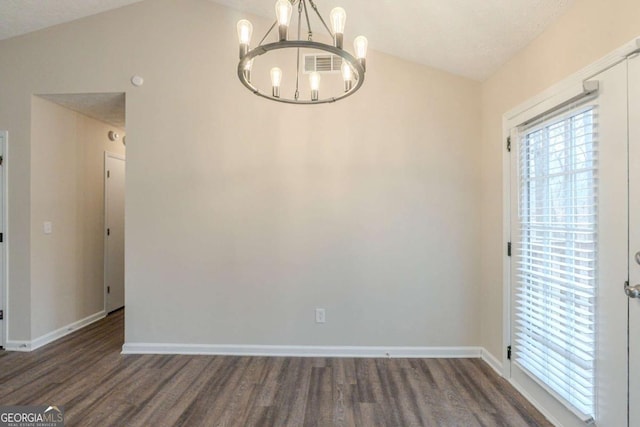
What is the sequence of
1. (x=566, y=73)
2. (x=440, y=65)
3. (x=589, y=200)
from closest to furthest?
(x=589, y=200) < (x=566, y=73) < (x=440, y=65)

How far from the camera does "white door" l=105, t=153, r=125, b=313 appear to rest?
379 centimetres

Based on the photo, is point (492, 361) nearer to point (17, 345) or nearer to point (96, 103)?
point (17, 345)

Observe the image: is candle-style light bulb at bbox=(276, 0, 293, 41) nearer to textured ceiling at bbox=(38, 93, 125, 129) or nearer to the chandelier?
the chandelier

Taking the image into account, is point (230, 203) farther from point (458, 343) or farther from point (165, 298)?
point (458, 343)

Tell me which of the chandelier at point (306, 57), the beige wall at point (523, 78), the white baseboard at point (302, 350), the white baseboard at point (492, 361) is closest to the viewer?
the chandelier at point (306, 57)

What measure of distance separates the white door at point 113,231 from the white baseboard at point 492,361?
14.2 feet

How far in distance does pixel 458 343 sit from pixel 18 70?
16.0 ft

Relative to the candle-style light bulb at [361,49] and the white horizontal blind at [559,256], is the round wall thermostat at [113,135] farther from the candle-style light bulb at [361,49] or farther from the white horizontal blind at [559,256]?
the white horizontal blind at [559,256]

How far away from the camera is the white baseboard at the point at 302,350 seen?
2.73m

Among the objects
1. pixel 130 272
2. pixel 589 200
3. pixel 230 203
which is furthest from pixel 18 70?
pixel 589 200

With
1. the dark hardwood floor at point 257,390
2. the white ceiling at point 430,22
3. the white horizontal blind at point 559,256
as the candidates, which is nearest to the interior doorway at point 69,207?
the dark hardwood floor at point 257,390

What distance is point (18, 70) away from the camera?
112 inches

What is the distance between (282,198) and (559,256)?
6.81 ft

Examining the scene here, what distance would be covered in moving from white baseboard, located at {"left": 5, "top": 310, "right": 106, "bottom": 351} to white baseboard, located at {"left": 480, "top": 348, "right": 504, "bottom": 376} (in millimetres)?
4202
